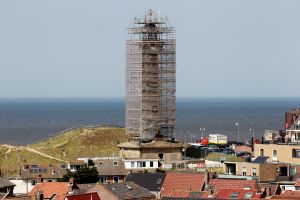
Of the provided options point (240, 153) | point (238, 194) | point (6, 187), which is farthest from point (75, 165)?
point (238, 194)

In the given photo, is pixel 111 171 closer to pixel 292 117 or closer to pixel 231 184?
pixel 231 184

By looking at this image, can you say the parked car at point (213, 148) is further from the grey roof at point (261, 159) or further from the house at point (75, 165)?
the house at point (75, 165)

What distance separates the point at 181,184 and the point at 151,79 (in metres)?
31.0

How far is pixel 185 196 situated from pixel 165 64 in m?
39.3

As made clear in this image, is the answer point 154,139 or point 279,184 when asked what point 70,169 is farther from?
point 279,184

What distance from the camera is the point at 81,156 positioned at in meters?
121

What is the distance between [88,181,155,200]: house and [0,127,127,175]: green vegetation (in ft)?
92.8

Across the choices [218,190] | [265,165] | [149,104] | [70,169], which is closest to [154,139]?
[149,104]

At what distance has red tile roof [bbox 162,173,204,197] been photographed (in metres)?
86.8

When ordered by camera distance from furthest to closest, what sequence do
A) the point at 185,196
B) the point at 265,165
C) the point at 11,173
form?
the point at 11,173 < the point at 265,165 < the point at 185,196

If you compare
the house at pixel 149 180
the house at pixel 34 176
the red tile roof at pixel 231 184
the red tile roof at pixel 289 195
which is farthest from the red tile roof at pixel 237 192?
the house at pixel 34 176

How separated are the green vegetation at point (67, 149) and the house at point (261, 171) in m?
22.6

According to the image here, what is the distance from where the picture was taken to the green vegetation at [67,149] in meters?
117

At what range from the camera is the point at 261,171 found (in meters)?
95.5
